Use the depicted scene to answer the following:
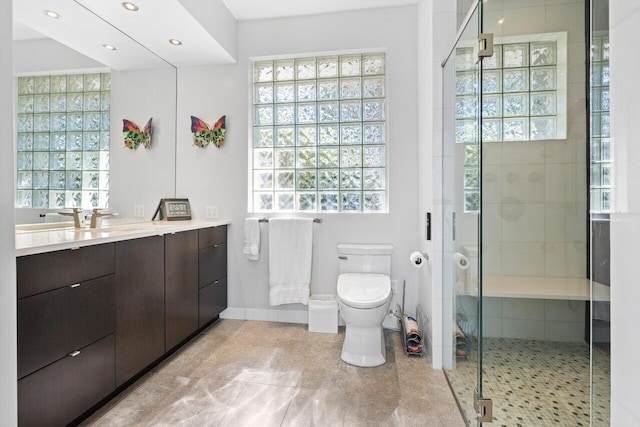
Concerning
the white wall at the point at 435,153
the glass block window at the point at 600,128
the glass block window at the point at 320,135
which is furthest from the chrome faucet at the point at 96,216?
the glass block window at the point at 600,128

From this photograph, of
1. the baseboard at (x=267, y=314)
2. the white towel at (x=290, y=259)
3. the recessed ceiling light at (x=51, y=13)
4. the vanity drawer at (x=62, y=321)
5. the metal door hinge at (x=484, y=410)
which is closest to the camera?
the vanity drawer at (x=62, y=321)

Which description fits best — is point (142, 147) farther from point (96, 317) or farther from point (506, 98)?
point (506, 98)

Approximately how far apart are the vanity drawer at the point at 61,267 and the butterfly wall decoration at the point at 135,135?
1168mm

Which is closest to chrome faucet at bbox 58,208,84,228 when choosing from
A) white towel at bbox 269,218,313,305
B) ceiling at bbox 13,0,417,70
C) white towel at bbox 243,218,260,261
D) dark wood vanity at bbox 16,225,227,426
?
dark wood vanity at bbox 16,225,227,426

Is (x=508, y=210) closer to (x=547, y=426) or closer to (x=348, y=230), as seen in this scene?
(x=547, y=426)

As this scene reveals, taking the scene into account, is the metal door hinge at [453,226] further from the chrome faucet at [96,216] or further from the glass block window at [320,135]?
the chrome faucet at [96,216]

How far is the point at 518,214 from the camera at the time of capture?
1900 mm

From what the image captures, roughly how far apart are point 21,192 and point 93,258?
21.3 inches

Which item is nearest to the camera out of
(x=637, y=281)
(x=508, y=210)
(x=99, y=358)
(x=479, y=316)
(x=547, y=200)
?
(x=637, y=281)

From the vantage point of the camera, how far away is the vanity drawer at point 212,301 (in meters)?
2.59

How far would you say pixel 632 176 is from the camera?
58 centimetres

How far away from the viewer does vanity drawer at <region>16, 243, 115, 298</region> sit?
4.01 feet

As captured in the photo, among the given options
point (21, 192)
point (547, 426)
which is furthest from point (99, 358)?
point (547, 426)

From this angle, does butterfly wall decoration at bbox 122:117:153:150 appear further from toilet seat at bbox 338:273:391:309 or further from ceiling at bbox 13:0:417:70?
toilet seat at bbox 338:273:391:309
